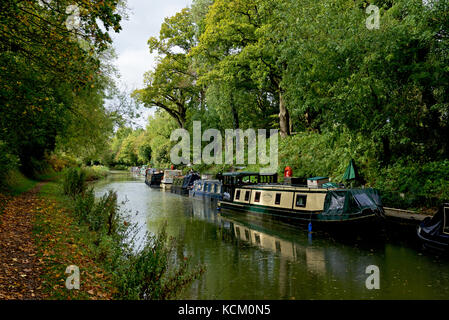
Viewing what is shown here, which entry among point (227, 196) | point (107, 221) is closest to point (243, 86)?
point (227, 196)

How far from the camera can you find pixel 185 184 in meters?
32.6

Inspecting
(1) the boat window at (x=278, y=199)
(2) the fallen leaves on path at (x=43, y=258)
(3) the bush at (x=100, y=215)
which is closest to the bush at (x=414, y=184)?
(1) the boat window at (x=278, y=199)

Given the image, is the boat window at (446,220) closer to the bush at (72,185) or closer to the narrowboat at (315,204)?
the narrowboat at (315,204)

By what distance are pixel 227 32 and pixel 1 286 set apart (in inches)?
998

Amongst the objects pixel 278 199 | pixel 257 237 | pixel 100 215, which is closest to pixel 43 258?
pixel 100 215

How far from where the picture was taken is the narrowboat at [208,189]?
974 inches

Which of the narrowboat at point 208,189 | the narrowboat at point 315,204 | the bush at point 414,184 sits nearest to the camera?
the narrowboat at point 315,204

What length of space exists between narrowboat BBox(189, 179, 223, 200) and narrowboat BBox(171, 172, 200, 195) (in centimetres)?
191

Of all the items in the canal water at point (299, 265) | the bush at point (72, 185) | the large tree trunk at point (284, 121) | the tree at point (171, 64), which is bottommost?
the canal water at point (299, 265)

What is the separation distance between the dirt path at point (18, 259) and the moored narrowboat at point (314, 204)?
1103 centimetres

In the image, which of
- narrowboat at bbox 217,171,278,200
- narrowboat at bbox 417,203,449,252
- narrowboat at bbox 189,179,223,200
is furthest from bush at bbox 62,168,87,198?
narrowboat at bbox 417,203,449,252

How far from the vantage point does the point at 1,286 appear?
5.52 meters

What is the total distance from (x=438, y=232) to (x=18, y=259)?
1287 centimetres
